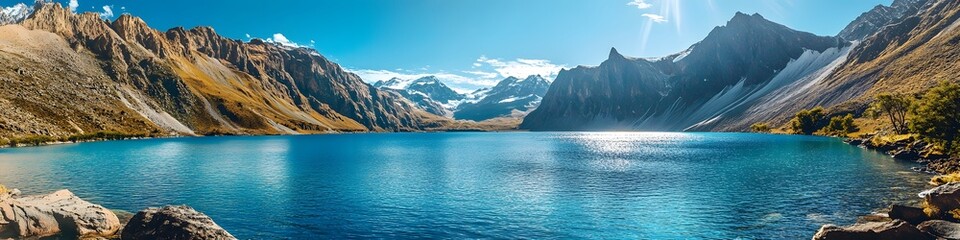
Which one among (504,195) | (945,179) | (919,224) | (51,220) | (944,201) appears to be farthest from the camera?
(945,179)

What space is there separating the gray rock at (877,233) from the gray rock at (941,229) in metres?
1.06

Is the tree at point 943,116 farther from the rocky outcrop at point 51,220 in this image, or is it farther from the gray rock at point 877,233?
the rocky outcrop at point 51,220

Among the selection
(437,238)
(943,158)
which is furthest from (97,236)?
(943,158)

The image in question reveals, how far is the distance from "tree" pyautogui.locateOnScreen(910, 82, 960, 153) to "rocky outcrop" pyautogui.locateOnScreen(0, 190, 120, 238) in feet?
338

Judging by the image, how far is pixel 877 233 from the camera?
101ft

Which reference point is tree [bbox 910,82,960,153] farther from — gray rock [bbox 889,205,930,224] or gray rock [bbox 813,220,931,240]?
gray rock [bbox 813,220,931,240]

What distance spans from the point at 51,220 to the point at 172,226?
10562mm

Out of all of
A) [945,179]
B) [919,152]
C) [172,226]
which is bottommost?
[172,226]

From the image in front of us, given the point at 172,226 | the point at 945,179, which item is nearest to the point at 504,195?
the point at 172,226

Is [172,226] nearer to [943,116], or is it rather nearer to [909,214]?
[909,214]

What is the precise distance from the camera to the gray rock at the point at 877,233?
3067cm

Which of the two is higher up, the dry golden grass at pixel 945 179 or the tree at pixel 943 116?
the tree at pixel 943 116

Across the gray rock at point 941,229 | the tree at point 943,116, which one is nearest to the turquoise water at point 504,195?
the gray rock at point 941,229

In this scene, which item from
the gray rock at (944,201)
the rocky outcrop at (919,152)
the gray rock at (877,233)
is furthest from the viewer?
the rocky outcrop at (919,152)
